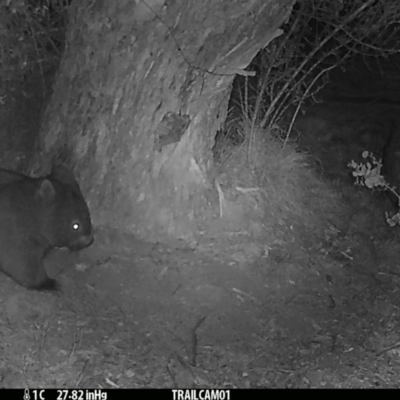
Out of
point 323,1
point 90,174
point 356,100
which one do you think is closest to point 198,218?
point 90,174

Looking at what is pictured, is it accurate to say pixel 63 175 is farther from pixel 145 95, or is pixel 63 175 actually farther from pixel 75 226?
pixel 145 95

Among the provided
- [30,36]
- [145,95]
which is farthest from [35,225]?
[30,36]

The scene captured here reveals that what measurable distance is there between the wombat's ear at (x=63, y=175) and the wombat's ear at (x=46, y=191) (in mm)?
→ 156

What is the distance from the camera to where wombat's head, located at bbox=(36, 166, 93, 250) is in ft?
9.73

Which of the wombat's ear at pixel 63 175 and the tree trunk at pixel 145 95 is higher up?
the tree trunk at pixel 145 95

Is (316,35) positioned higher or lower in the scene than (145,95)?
higher

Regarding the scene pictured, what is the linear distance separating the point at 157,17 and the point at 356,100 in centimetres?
329

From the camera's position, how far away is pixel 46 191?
9.66 ft

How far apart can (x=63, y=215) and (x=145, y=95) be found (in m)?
0.81

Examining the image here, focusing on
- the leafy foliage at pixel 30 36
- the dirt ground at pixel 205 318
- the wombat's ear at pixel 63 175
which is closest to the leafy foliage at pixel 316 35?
the dirt ground at pixel 205 318

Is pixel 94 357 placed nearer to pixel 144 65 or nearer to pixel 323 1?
pixel 144 65

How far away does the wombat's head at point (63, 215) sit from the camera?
2.96m

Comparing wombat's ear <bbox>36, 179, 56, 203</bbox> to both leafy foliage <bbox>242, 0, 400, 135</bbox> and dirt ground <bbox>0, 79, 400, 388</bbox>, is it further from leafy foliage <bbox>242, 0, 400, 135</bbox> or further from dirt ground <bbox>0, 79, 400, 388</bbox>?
leafy foliage <bbox>242, 0, 400, 135</bbox>

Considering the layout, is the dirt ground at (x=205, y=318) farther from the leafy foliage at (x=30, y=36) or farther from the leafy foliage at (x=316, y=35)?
the leafy foliage at (x=316, y=35)
